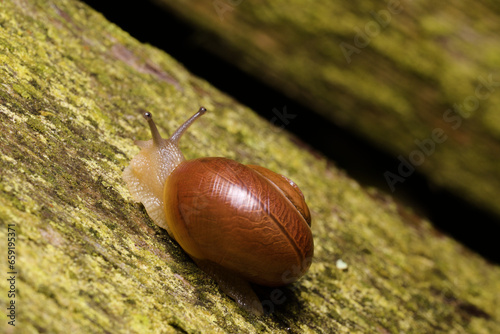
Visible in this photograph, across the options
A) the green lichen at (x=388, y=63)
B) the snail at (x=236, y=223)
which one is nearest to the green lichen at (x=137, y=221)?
the snail at (x=236, y=223)

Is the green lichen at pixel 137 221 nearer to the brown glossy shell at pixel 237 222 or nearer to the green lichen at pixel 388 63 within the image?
the brown glossy shell at pixel 237 222

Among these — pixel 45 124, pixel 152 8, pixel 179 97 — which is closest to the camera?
pixel 45 124

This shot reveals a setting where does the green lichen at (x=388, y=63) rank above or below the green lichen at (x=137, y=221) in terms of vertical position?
above

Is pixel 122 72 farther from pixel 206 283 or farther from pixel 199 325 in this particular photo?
pixel 199 325

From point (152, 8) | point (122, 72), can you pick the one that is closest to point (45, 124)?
point (122, 72)

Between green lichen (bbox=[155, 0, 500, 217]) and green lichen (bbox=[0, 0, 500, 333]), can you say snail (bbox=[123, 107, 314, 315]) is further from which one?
green lichen (bbox=[155, 0, 500, 217])

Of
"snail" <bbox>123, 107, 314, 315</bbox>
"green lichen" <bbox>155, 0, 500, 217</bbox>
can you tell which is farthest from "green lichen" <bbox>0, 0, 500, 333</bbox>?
"green lichen" <bbox>155, 0, 500, 217</bbox>
